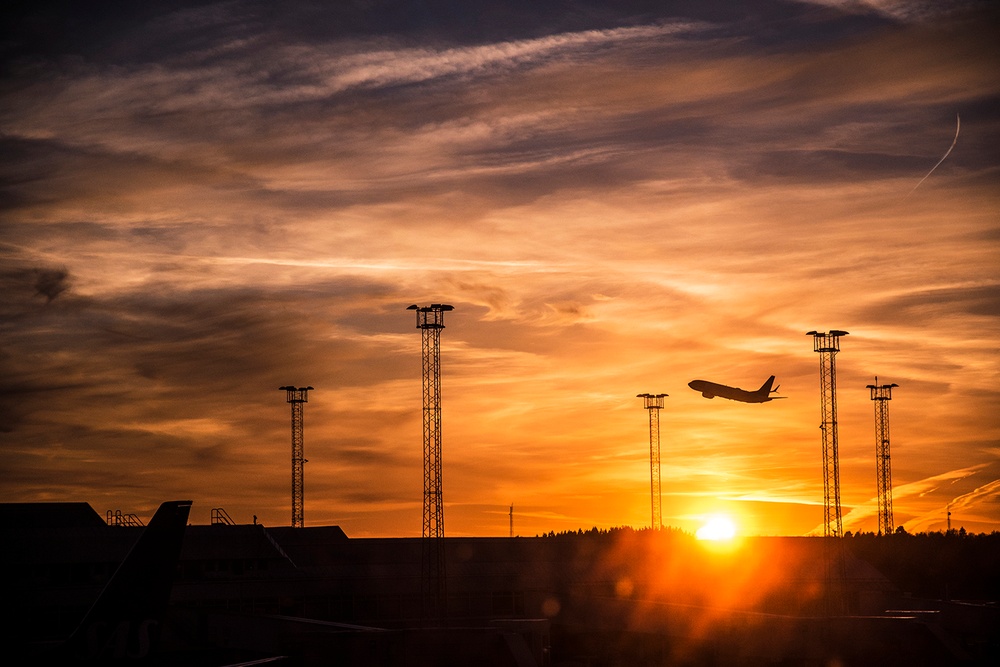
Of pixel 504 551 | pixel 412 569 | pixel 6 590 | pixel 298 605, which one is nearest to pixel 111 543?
pixel 6 590

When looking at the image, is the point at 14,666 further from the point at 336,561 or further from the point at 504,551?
the point at 504,551

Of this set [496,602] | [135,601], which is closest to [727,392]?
[496,602]

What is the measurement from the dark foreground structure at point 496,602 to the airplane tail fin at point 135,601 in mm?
28745

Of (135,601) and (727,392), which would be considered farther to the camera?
(727,392)

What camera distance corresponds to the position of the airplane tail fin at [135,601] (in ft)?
116

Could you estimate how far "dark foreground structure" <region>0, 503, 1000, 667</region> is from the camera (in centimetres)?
7112

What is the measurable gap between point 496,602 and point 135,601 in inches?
2868

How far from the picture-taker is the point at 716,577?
374ft

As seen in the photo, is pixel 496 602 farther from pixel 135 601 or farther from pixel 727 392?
pixel 135 601

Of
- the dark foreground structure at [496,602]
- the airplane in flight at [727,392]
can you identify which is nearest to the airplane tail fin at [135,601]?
the dark foreground structure at [496,602]

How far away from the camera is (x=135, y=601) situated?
3559 cm

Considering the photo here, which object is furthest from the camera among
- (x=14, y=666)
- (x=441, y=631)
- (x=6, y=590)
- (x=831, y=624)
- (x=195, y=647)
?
(x=6, y=590)

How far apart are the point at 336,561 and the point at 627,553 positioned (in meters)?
30.0

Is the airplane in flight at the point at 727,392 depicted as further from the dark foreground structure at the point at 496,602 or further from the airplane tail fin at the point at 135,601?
the airplane tail fin at the point at 135,601
